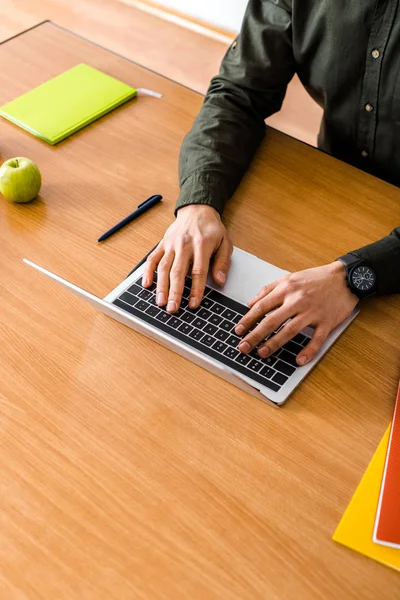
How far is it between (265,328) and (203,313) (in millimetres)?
106

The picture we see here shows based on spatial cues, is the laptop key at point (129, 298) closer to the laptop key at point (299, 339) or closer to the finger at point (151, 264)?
the finger at point (151, 264)

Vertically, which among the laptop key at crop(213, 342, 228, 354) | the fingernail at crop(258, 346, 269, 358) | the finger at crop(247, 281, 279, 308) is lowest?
the laptop key at crop(213, 342, 228, 354)

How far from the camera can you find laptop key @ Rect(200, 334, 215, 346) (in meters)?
1.05

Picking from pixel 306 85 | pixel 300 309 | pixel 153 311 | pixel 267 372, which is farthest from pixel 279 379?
pixel 306 85

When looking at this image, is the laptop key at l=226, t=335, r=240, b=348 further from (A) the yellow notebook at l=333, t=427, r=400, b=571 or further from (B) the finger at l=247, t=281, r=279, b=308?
(A) the yellow notebook at l=333, t=427, r=400, b=571

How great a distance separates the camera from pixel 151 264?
1160 mm

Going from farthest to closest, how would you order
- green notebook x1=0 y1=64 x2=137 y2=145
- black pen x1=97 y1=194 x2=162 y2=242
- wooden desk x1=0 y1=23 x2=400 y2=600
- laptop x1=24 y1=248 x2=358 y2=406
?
green notebook x1=0 y1=64 x2=137 y2=145
black pen x1=97 y1=194 x2=162 y2=242
laptop x1=24 y1=248 x2=358 y2=406
wooden desk x1=0 y1=23 x2=400 y2=600

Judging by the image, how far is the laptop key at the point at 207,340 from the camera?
1054 millimetres

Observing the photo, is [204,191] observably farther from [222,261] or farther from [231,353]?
[231,353]

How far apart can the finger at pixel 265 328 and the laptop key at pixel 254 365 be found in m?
0.02

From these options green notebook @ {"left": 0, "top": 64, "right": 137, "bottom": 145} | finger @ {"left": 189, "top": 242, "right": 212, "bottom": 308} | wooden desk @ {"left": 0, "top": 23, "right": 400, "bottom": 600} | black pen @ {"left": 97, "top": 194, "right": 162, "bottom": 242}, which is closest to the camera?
wooden desk @ {"left": 0, "top": 23, "right": 400, "bottom": 600}

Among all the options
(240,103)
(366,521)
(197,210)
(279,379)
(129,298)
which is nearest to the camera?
(366,521)

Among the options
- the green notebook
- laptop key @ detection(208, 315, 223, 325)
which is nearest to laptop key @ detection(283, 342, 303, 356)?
laptop key @ detection(208, 315, 223, 325)

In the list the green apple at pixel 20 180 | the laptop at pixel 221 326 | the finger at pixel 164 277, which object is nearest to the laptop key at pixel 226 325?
the laptop at pixel 221 326
